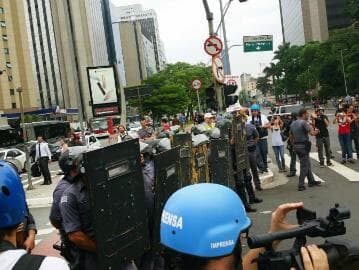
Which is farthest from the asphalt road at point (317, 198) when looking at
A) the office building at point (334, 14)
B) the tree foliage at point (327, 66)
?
the office building at point (334, 14)

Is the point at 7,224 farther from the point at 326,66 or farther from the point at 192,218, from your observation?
the point at 326,66

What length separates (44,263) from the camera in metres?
1.89

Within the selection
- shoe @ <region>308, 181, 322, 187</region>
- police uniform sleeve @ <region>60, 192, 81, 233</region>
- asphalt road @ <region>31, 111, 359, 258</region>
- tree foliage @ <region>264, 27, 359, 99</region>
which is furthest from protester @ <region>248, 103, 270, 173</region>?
tree foliage @ <region>264, 27, 359, 99</region>

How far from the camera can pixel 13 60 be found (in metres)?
82.6

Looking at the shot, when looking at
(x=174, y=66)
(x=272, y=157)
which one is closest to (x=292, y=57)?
(x=174, y=66)

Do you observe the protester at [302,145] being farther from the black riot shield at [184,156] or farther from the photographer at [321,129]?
the black riot shield at [184,156]

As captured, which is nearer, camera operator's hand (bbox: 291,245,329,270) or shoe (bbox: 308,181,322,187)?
camera operator's hand (bbox: 291,245,329,270)

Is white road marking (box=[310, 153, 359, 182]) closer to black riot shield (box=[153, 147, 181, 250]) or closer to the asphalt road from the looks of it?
the asphalt road

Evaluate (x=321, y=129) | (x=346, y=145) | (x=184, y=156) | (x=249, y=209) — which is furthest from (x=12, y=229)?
(x=346, y=145)

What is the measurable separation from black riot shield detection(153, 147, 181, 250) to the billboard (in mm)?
17816

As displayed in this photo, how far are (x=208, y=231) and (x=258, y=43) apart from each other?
785 inches

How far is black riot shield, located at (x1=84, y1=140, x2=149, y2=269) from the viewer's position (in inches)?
148

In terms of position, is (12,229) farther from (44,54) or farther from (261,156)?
(44,54)

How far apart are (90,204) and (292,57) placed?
128m
